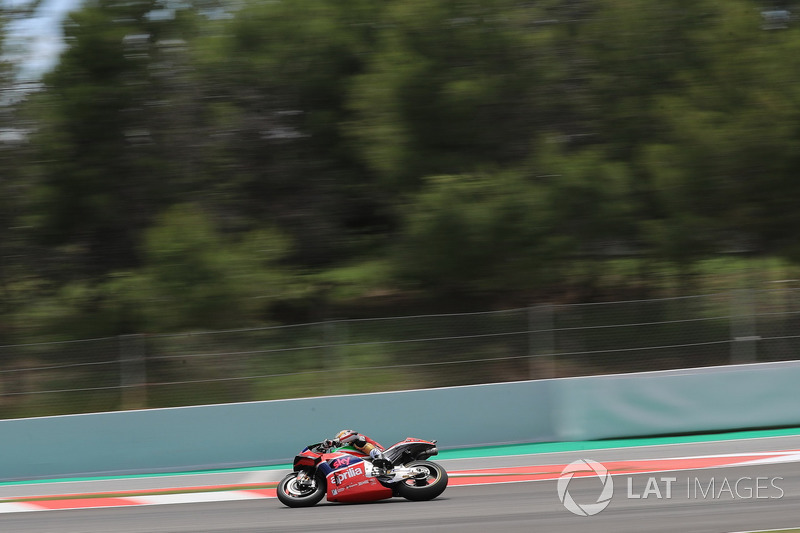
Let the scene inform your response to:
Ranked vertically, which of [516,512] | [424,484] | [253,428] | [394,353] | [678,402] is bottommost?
[678,402]

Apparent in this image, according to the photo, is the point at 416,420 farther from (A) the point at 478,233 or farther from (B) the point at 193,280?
(B) the point at 193,280

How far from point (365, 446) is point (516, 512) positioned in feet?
4.74

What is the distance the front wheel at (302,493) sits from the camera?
7840mm

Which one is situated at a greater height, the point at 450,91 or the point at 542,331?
the point at 450,91

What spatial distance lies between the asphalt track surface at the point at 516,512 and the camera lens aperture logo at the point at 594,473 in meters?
0.07

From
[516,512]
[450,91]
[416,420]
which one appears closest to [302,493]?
[516,512]

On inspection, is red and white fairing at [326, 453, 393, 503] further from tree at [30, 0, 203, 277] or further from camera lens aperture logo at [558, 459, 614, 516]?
tree at [30, 0, 203, 277]

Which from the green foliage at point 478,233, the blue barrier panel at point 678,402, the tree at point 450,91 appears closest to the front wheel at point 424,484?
the blue barrier panel at point 678,402

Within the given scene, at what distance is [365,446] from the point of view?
7660 mm

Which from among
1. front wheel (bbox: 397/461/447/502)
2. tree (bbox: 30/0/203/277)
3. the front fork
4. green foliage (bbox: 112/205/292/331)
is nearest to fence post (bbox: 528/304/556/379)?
front wheel (bbox: 397/461/447/502)

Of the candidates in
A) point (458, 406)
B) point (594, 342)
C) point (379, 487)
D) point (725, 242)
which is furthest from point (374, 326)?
point (725, 242)

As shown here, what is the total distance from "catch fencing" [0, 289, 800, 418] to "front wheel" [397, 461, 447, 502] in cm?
377

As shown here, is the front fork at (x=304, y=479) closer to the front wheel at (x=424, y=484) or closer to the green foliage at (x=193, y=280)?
the front wheel at (x=424, y=484)

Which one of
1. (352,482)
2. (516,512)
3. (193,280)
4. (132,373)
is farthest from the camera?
(193,280)
